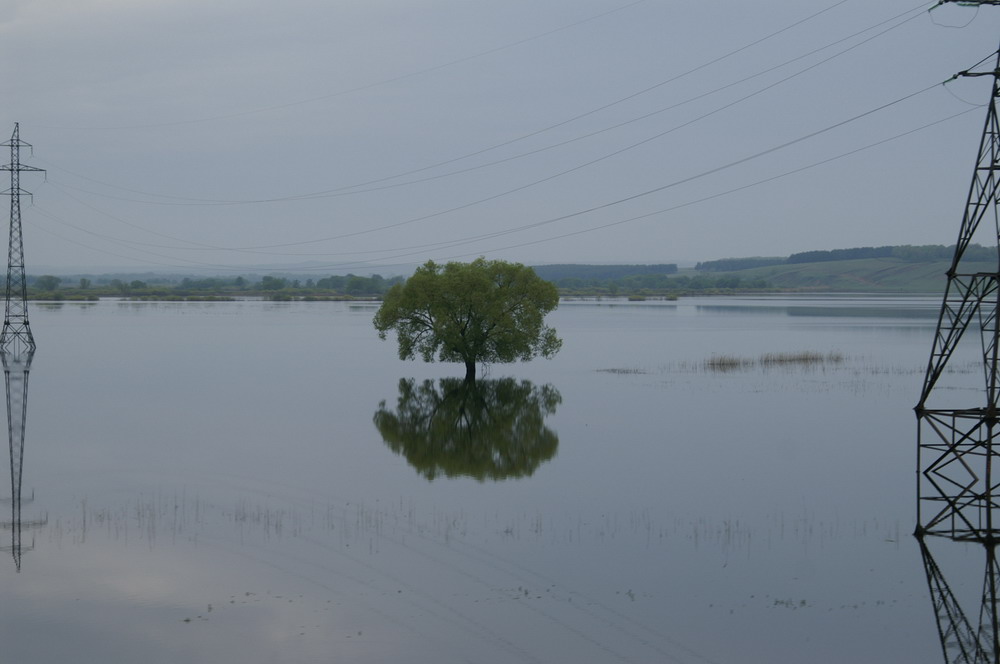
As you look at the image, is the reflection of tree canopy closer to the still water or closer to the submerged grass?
the still water

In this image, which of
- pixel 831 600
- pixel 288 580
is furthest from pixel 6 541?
pixel 831 600

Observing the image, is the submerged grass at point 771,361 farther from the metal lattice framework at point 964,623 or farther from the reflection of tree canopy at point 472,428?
the metal lattice framework at point 964,623

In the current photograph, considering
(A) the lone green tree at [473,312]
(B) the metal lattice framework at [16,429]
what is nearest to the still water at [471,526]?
(B) the metal lattice framework at [16,429]

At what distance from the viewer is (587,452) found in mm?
41156

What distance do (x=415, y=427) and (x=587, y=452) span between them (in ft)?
34.0

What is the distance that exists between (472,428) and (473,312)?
21.3 meters

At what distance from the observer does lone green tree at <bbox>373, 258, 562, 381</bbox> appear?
222 ft

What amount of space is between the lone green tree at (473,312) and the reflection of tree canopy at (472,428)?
9.75 feet

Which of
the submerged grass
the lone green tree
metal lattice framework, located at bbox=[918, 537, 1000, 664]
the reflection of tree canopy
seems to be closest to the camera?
metal lattice framework, located at bbox=[918, 537, 1000, 664]

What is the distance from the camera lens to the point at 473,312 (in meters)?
68.4

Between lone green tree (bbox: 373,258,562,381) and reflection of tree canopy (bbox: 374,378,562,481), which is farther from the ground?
lone green tree (bbox: 373,258,562,381)

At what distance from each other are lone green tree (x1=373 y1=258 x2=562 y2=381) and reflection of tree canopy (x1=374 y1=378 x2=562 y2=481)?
2.97 m

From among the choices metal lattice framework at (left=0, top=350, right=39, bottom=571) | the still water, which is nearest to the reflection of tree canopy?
the still water

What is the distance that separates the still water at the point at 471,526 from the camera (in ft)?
66.3
